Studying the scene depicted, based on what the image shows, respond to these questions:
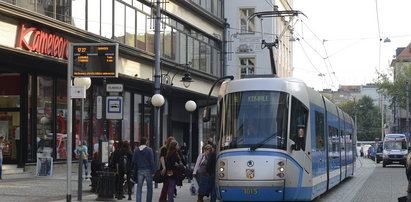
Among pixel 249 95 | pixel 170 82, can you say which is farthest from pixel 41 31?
pixel 170 82

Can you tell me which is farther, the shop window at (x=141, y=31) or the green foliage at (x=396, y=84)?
the green foliage at (x=396, y=84)

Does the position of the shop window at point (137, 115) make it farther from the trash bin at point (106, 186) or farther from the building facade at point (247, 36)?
the trash bin at point (106, 186)

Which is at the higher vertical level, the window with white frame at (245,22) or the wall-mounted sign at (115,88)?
the window with white frame at (245,22)

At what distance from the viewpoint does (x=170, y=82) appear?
1368 inches

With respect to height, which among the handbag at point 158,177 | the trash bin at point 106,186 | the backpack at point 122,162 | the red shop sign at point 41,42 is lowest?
the trash bin at point 106,186

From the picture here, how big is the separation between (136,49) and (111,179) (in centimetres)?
1387

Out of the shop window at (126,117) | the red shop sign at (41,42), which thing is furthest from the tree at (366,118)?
the red shop sign at (41,42)

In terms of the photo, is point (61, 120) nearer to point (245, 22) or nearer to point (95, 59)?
point (95, 59)

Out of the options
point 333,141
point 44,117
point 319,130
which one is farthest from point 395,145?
point 319,130

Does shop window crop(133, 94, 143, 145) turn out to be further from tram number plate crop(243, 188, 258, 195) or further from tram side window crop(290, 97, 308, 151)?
tram number plate crop(243, 188, 258, 195)

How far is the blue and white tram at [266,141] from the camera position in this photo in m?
14.6

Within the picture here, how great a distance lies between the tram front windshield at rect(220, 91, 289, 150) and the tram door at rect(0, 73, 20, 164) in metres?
12.9

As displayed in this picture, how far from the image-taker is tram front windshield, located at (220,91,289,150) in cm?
1498

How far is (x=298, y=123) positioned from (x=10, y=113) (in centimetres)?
1443
